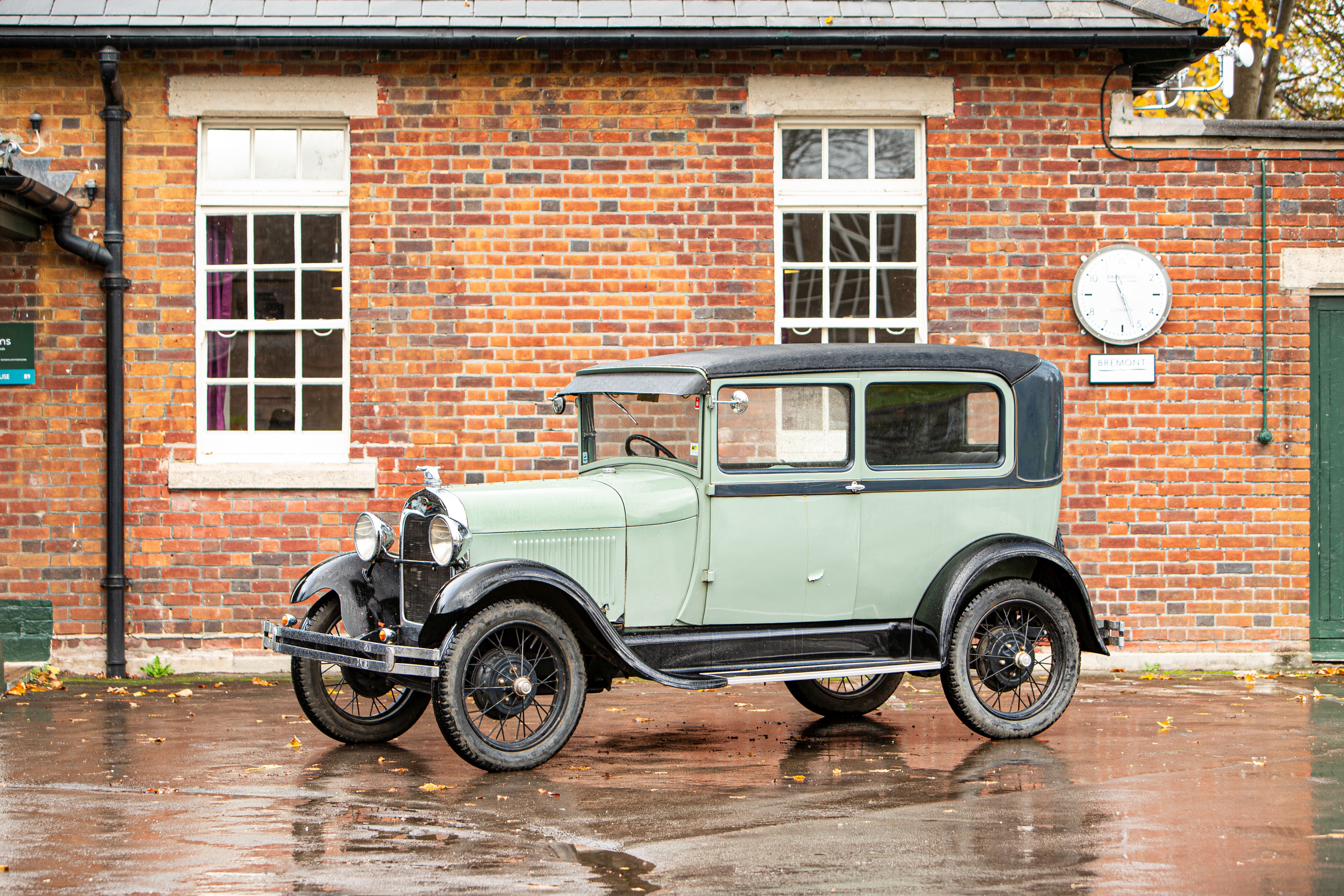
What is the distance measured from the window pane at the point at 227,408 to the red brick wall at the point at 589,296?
0.17 meters

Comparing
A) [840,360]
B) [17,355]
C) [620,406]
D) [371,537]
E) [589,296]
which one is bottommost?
[371,537]

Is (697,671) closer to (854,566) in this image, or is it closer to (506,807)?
(854,566)

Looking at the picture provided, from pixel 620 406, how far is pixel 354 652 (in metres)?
1.80

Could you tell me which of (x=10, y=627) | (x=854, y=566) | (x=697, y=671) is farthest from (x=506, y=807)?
(x=10, y=627)

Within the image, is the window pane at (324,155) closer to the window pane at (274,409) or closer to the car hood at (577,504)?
the window pane at (274,409)

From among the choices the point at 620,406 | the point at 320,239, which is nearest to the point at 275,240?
the point at 320,239

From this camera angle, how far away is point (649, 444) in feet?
22.5

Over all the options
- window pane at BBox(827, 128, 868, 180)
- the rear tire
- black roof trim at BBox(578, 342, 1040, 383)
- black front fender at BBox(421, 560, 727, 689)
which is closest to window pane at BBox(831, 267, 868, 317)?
window pane at BBox(827, 128, 868, 180)

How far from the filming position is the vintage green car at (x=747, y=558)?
6.17 m

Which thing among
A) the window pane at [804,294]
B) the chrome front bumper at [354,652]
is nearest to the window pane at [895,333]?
the window pane at [804,294]

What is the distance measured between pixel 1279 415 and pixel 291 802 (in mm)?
6910

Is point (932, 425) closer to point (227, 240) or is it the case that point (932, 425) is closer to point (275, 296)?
point (275, 296)

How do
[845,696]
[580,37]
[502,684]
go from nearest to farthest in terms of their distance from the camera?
[502,684], [845,696], [580,37]

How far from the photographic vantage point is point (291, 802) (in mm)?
5465
